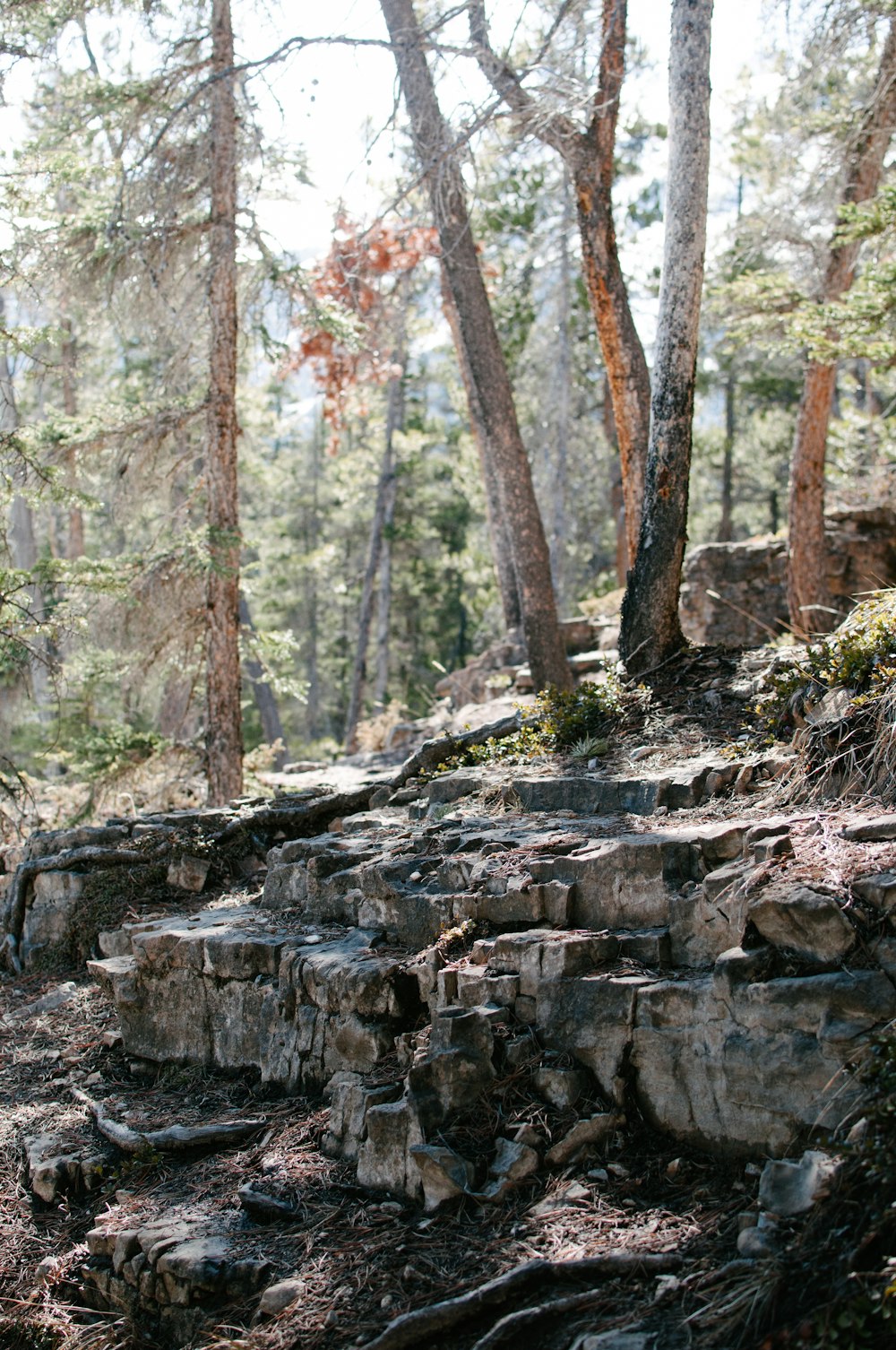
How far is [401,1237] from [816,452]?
11050 millimetres

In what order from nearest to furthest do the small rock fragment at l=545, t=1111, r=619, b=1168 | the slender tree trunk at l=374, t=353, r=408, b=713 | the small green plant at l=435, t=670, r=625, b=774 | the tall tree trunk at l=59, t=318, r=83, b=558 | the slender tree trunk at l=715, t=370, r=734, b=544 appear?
the small rock fragment at l=545, t=1111, r=619, b=1168, the small green plant at l=435, t=670, r=625, b=774, the tall tree trunk at l=59, t=318, r=83, b=558, the slender tree trunk at l=374, t=353, r=408, b=713, the slender tree trunk at l=715, t=370, r=734, b=544

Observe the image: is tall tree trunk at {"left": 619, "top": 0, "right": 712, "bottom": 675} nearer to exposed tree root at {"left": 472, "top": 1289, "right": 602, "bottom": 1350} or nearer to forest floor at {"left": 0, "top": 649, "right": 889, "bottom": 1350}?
forest floor at {"left": 0, "top": 649, "right": 889, "bottom": 1350}

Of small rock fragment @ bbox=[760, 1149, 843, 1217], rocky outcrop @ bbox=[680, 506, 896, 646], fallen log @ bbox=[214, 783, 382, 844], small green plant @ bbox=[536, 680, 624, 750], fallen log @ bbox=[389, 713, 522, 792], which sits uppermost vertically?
rocky outcrop @ bbox=[680, 506, 896, 646]

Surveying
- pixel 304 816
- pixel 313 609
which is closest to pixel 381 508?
pixel 313 609

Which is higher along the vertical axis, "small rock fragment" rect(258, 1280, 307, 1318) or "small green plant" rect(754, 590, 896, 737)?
"small green plant" rect(754, 590, 896, 737)

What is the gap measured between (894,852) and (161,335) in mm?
9211

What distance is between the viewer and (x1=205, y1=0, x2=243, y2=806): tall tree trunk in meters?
10.3

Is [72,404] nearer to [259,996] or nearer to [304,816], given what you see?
[304,816]

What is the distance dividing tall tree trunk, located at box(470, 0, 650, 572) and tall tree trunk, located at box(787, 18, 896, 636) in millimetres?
3857

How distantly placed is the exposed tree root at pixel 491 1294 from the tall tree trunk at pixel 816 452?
32.5 ft

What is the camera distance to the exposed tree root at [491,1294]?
3197mm

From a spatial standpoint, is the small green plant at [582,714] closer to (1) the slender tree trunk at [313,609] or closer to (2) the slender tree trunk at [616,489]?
(2) the slender tree trunk at [616,489]

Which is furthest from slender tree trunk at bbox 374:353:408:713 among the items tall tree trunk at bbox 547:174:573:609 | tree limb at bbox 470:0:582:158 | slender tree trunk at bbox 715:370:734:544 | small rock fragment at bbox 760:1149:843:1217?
small rock fragment at bbox 760:1149:843:1217

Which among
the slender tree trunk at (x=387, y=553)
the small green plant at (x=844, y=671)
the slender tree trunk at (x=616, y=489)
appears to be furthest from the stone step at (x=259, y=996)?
the slender tree trunk at (x=387, y=553)
